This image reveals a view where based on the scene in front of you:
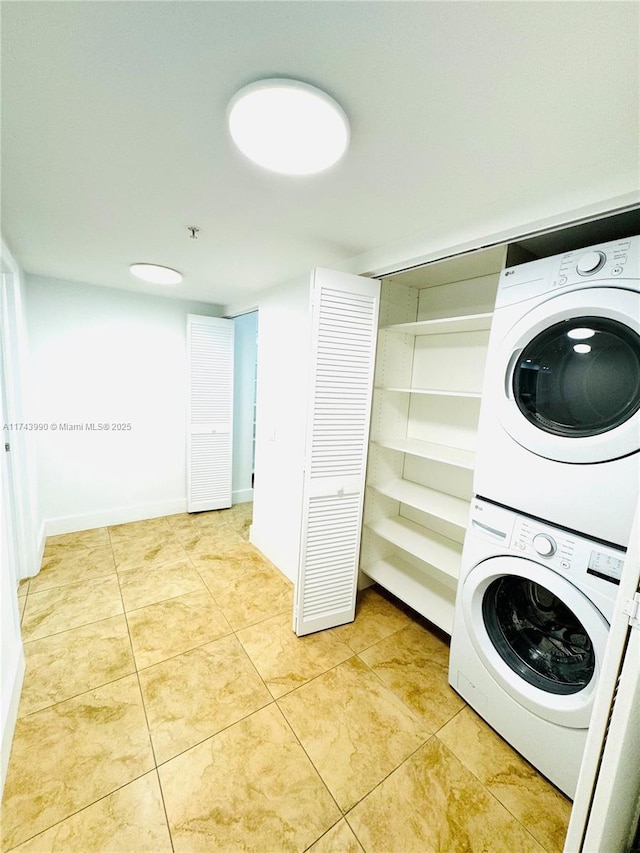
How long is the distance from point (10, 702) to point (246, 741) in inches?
40.8

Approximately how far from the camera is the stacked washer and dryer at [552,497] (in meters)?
1.09

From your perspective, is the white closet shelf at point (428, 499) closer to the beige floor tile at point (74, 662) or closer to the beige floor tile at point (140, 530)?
the beige floor tile at point (74, 662)

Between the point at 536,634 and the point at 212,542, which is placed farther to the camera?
the point at 212,542

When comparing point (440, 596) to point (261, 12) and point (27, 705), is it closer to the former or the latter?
point (27, 705)

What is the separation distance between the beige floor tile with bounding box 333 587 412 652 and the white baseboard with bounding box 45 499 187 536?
2.30 metres

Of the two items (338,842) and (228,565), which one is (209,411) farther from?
(338,842)

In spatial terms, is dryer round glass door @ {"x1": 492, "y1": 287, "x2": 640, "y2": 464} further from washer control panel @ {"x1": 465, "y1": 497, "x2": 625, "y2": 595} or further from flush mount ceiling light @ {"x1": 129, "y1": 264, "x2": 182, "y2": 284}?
flush mount ceiling light @ {"x1": 129, "y1": 264, "x2": 182, "y2": 284}

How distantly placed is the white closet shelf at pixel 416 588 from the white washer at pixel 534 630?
0.30 metres

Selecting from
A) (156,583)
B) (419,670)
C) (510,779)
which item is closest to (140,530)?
(156,583)

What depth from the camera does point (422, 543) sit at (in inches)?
82.9

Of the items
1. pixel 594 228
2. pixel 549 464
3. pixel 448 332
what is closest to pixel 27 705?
pixel 549 464

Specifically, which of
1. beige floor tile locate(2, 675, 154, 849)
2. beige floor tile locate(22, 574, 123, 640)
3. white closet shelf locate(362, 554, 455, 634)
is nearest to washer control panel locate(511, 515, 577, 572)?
white closet shelf locate(362, 554, 455, 634)

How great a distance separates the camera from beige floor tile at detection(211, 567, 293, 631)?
85.9 inches

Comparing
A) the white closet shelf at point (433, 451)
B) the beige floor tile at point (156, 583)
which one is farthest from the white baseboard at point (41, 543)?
the white closet shelf at point (433, 451)
